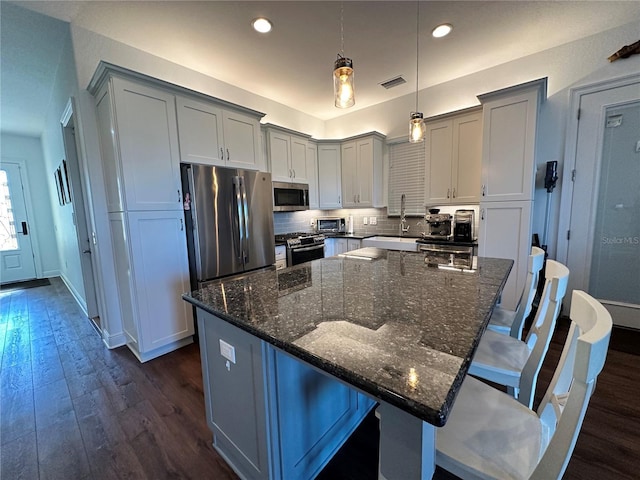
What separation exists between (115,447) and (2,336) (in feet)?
9.05

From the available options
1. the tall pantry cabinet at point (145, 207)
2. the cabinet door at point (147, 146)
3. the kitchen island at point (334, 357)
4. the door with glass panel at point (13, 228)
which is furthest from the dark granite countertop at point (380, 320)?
the door with glass panel at point (13, 228)

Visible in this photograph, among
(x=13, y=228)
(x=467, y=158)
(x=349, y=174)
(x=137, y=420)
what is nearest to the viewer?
(x=137, y=420)

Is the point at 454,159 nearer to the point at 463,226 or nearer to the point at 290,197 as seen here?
the point at 463,226

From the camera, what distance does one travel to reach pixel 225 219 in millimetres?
2623

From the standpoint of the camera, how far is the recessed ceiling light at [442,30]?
2.35 meters

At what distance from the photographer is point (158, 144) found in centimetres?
229

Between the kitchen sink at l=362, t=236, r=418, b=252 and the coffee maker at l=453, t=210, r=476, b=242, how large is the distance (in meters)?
0.51

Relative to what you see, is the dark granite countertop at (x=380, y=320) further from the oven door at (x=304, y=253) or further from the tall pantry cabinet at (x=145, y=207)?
the oven door at (x=304, y=253)

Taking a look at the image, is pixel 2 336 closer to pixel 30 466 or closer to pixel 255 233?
pixel 30 466

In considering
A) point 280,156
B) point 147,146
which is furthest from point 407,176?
point 147,146

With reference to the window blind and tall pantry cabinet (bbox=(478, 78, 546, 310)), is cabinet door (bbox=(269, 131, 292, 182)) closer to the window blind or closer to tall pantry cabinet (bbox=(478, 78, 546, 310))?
the window blind

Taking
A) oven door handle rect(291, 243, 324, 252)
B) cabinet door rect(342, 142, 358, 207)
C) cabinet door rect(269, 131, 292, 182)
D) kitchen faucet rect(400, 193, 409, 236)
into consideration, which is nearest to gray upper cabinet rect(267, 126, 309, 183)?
cabinet door rect(269, 131, 292, 182)

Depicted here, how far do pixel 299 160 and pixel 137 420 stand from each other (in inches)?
135

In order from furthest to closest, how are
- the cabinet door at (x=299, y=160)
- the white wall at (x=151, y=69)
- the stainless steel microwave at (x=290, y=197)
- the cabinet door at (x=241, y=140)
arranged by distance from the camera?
the cabinet door at (x=299, y=160) < the stainless steel microwave at (x=290, y=197) < the cabinet door at (x=241, y=140) < the white wall at (x=151, y=69)
